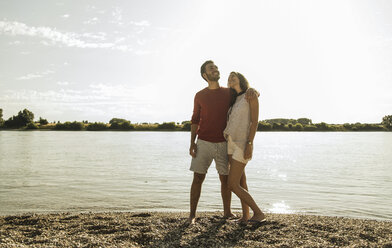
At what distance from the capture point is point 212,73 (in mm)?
5840

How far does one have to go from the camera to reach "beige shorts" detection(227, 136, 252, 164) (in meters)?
A: 5.41

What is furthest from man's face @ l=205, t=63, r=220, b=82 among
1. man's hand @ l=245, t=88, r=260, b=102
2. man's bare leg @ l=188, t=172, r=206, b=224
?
man's bare leg @ l=188, t=172, r=206, b=224

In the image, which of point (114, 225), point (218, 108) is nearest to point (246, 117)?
point (218, 108)

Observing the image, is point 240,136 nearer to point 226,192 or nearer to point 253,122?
point 253,122

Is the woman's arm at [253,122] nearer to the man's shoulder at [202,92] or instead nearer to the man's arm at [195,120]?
the man's shoulder at [202,92]

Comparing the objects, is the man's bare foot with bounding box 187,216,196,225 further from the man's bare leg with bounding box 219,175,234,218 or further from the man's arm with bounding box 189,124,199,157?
the man's arm with bounding box 189,124,199,157

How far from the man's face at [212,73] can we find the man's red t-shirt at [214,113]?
0.23m

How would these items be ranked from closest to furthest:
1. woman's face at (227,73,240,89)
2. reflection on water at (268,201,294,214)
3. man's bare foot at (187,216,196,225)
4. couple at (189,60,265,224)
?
couple at (189,60,265,224) → woman's face at (227,73,240,89) → man's bare foot at (187,216,196,225) → reflection on water at (268,201,294,214)

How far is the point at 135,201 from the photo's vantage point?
9172mm

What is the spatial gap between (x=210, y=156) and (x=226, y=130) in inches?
26.1

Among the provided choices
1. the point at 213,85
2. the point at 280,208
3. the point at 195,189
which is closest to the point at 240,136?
the point at 213,85

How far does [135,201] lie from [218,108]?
191 inches

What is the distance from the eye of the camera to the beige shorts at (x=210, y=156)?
5.79 m

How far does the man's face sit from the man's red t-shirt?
225 millimetres
